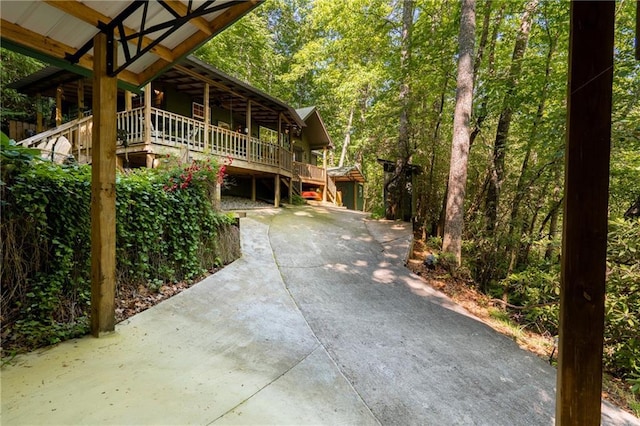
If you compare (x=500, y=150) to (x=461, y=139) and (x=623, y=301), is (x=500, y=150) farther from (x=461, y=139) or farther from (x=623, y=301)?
(x=623, y=301)

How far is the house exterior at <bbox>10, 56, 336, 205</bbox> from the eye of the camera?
7527 millimetres

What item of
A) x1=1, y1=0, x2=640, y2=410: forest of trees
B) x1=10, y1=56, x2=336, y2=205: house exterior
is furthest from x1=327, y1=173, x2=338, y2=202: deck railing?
x1=1, y1=0, x2=640, y2=410: forest of trees

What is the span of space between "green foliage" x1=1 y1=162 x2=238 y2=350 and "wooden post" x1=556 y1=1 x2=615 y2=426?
3.90 meters

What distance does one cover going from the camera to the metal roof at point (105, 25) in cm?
275

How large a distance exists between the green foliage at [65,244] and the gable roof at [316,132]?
1330 cm

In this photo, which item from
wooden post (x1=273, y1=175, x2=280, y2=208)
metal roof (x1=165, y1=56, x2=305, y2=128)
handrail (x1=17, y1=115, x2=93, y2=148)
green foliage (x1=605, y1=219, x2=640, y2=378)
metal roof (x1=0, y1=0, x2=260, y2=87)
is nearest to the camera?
metal roof (x1=0, y1=0, x2=260, y2=87)

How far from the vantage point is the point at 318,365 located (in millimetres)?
2891

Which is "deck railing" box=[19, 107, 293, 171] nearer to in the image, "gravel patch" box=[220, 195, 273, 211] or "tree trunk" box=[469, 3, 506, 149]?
"gravel patch" box=[220, 195, 273, 211]

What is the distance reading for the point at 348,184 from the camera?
21547 mm

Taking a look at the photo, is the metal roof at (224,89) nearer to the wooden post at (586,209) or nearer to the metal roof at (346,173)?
the metal roof at (346,173)

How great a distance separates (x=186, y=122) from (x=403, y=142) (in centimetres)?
676

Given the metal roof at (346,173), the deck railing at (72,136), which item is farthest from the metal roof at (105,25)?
the metal roof at (346,173)

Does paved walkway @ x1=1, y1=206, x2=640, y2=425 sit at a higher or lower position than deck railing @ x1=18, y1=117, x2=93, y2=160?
lower

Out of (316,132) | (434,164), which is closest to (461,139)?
(434,164)
